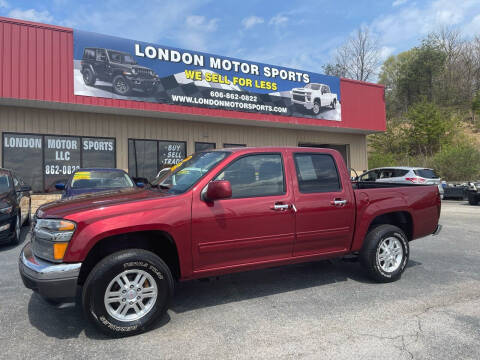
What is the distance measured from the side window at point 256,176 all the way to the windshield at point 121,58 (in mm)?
11113

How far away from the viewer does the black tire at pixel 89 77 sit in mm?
12852

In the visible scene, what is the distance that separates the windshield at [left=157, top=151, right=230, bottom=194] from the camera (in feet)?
13.0

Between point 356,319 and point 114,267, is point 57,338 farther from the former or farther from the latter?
point 356,319

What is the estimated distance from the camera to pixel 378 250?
4828mm

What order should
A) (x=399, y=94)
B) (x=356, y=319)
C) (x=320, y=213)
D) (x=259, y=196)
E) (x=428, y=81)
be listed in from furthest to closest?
1. (x=399, y=94)
2. (x=428, y=81)
3. (x=320, y=213)
4. (x=259, y=196)
5. (x=356, y=319)

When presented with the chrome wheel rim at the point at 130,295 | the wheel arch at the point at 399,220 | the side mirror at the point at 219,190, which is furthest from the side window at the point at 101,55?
the chrome wheel rim at the point at 130,295

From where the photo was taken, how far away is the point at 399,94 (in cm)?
4606

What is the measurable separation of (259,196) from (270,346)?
155cm

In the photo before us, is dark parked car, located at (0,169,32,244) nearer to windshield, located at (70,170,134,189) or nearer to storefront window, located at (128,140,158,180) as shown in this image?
windshield, located at (70,170,134,189)

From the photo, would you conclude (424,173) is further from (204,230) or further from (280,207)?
(204,230)

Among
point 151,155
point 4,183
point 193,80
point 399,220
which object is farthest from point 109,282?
point 151,155

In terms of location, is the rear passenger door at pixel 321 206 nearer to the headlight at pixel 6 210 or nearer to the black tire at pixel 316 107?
the headlight at pixel 6 210

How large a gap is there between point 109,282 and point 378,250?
333cm

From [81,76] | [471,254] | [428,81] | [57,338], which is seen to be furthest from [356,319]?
[428,81]
